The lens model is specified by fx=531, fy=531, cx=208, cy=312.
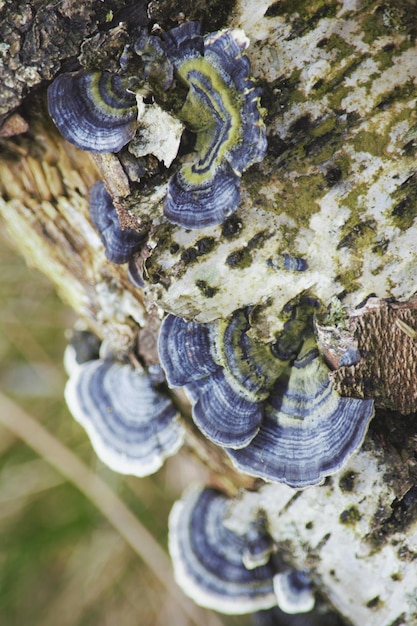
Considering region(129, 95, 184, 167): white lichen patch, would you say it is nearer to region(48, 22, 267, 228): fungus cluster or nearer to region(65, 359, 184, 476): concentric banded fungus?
region(48, 22, 267, 228): fungus cluster

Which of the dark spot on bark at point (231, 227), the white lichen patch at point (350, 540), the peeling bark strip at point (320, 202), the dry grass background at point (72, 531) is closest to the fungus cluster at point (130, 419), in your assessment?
the white lichen patch at point (350, 540)

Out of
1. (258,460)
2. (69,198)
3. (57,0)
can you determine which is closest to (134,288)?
(69,198)

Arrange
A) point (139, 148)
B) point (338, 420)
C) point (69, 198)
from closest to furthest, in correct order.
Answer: point (139, 148)
point (338, 420)
point (69, 198)

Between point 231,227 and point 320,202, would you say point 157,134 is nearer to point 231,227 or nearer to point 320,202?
point 231,227

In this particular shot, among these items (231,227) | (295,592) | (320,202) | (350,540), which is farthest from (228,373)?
(295,592)

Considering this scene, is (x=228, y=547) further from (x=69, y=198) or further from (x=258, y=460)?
(x=69, y=198)
